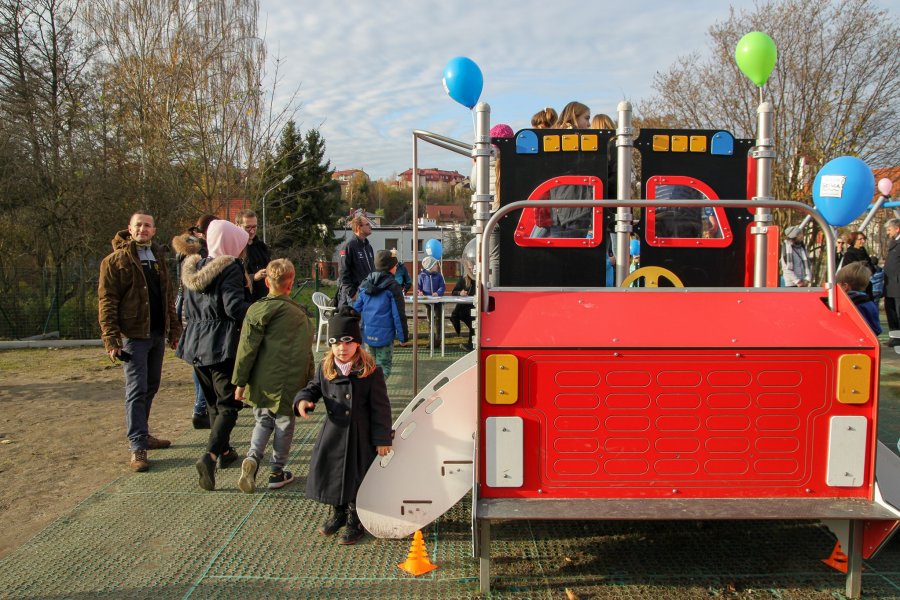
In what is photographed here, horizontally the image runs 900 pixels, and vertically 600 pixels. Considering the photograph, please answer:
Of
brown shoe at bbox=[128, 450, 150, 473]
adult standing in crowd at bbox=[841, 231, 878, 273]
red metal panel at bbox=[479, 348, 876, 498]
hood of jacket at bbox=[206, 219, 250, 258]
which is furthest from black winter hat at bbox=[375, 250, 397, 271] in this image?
adult standing in crowd at bbox=[841, 231, 878, 273]

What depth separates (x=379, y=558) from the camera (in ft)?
11.5

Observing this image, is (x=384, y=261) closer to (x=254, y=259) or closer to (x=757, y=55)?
(x=254, y=259)

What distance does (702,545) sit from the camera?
3.67 m

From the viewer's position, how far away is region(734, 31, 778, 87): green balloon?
16.7ft

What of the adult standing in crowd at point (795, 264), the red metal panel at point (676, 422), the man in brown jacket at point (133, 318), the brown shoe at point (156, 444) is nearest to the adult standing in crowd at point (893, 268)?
the adult standing in crowd at point (795, 264)

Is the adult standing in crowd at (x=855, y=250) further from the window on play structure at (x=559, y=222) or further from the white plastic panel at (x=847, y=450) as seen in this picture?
the white plastic panel at (x=847, y=450)

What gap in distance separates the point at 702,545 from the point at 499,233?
2315 millimetres

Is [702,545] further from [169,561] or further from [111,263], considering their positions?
[111,263]

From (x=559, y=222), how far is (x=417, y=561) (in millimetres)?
2472

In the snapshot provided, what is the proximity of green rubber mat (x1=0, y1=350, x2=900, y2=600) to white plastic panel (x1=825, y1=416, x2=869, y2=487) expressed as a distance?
0.58 meters

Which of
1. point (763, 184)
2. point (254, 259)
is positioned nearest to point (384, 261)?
point (254, 259)

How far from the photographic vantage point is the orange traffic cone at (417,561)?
130 inches

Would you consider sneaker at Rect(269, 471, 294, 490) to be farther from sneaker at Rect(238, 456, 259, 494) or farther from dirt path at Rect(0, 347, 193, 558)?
dirt path at Rect(0, 347, 193, 558)

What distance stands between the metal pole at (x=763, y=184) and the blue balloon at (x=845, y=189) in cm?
106
